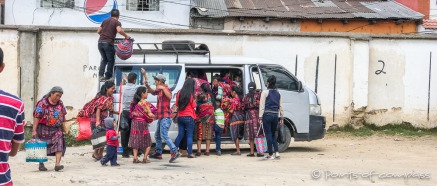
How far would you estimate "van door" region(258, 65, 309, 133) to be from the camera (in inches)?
532

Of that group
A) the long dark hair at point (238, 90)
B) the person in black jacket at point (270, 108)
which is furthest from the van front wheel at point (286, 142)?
the person in black jacket at point (270, 108)

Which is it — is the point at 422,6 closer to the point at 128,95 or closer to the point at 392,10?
the point at 392,10

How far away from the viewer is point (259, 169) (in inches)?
431

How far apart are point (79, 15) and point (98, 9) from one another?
2.38 ft

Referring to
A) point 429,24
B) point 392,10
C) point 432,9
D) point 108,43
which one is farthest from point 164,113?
point 432,9

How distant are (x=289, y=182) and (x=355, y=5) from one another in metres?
21.5

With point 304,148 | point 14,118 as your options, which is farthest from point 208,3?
point 14,118

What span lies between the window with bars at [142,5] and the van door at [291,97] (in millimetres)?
14360

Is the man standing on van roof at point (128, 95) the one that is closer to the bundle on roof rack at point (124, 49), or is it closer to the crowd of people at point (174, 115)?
the crowd of people at point (174, 115)

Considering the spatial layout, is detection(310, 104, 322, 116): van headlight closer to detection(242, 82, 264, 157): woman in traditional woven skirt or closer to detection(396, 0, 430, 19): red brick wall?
detection(242, 82, 264, 157): woman in traditional woven skirt

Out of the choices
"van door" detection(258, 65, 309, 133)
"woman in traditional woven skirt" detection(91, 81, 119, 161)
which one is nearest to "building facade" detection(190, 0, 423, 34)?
"van door" detection(258, 65, 309, 133)

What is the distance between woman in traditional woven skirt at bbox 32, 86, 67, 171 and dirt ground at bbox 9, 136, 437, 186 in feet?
1.27

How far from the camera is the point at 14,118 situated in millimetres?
4953

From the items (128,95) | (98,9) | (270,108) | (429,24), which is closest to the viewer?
(270,108)
